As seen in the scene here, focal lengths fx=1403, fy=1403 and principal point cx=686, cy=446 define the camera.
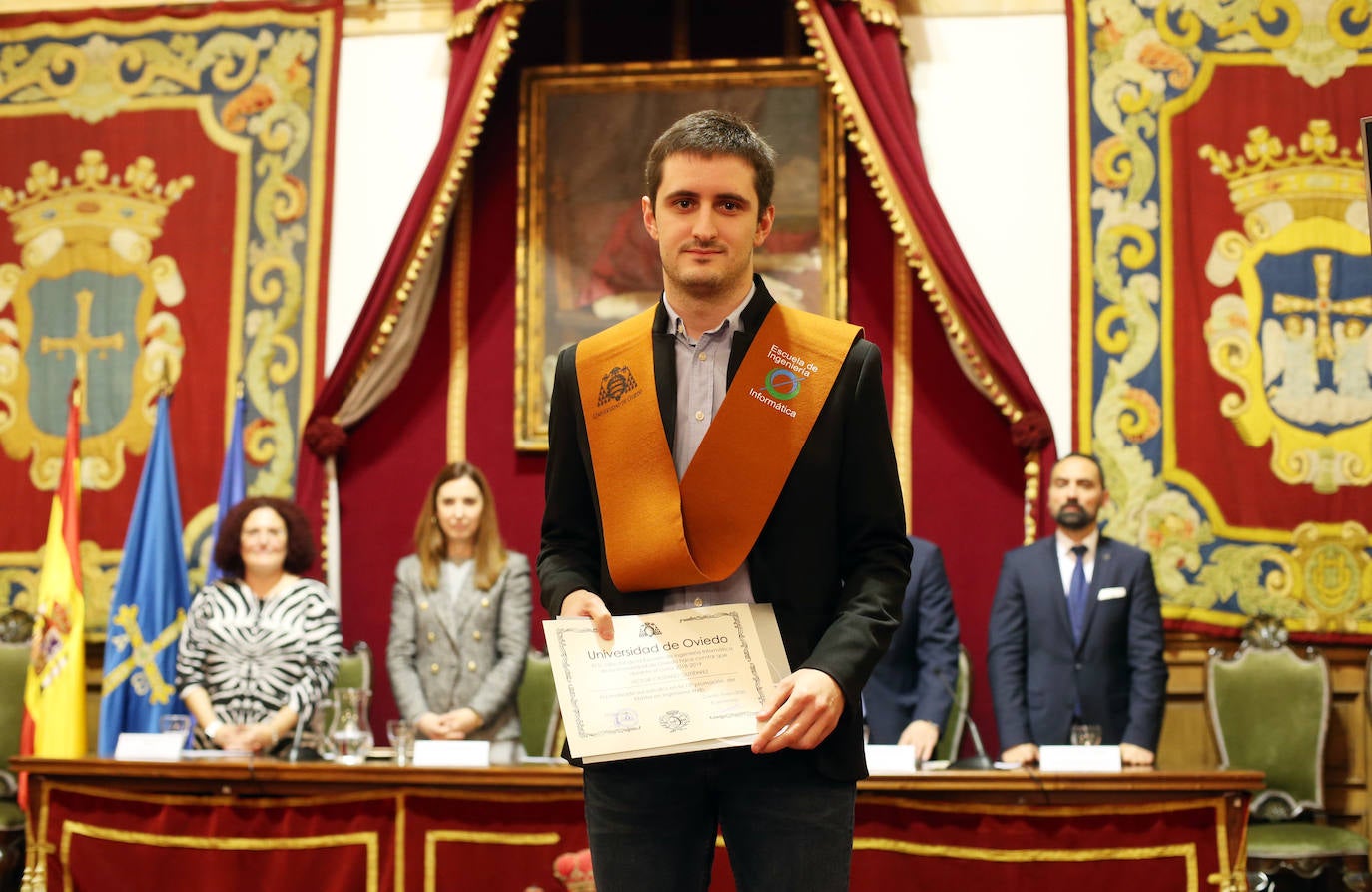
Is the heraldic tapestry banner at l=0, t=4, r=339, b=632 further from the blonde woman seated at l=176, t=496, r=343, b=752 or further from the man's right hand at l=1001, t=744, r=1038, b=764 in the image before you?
the man's right hand at l=1001, t=744, r=1038, b=764

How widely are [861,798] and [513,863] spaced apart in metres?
0.94

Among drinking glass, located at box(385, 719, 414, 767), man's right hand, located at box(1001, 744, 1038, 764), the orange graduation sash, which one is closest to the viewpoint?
the orange graduation sash

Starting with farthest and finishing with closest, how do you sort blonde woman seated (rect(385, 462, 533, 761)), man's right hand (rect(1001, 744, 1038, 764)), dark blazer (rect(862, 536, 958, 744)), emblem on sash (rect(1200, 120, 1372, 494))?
emblem on sash (rect(1200, 120, 1372, 494)) → dark blazer (rect(862, 536, 958, 744)) → blonde woman seated (rect(385, 462, 533, 761)) → man's right hand (rect(1001, 744, 1038, 764))

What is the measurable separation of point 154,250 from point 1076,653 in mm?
4213

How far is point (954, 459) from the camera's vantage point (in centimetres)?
571

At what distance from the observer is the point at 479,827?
12.3 feet

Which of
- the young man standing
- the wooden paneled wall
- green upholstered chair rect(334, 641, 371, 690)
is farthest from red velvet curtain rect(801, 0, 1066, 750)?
the young man standing

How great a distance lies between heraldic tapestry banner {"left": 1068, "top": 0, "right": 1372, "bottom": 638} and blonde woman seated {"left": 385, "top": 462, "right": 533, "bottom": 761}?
2.42m

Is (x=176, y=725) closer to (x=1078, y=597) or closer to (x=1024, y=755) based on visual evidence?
(x=1024, y=755)

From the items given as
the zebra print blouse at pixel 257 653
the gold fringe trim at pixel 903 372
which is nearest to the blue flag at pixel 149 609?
the zebra print blouse at pixel 257 653

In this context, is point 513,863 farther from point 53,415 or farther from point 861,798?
point 53,415

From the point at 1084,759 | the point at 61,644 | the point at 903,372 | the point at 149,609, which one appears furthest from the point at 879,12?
the point at 61,644

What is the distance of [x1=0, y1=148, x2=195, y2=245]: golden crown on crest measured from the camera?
617cm

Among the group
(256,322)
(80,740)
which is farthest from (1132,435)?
(80,740)
